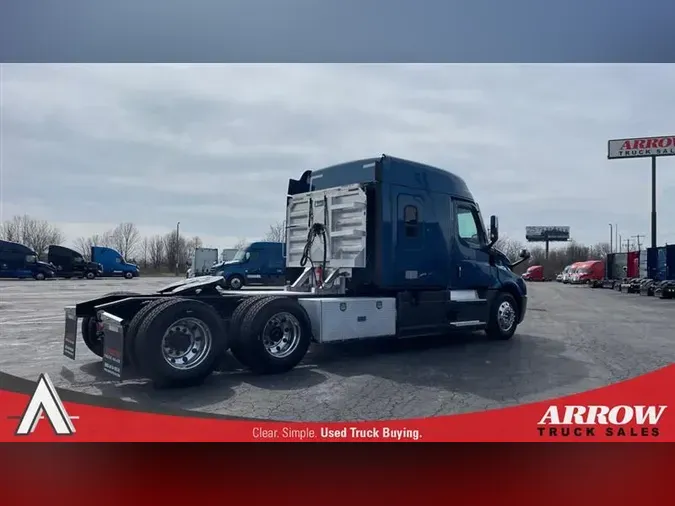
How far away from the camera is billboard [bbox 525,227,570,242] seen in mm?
4156

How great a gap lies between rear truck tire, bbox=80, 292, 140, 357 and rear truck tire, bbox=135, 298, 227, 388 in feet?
2.51

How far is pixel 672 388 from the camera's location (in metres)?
3.60

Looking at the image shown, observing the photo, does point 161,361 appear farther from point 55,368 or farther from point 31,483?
point 31,483

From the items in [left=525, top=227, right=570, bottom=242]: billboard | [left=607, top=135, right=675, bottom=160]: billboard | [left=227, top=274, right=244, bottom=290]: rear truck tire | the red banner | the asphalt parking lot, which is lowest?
the red banner

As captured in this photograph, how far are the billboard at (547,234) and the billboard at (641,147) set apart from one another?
26.4 inches

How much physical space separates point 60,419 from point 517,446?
3262mm

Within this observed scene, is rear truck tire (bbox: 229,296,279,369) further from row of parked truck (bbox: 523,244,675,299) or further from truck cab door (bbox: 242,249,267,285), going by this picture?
row of parked truck (bbox: 523,244,675,299)

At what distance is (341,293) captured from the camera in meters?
5.59

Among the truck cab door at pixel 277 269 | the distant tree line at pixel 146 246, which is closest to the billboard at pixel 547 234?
the distant tree line at pixel 146 246

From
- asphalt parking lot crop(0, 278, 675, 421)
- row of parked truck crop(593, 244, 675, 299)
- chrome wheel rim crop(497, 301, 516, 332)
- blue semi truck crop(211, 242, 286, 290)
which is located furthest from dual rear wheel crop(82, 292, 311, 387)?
row of parked truck crop(593, 244, 675, 299)

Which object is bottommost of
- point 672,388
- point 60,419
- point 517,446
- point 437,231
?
point 517,446

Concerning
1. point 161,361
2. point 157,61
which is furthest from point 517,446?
point 157,61

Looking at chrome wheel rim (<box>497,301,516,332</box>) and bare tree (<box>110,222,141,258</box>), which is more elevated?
bare tree (<box>110,222,141,258</box>)

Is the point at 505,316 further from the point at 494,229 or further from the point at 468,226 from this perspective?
the point at 494,229
